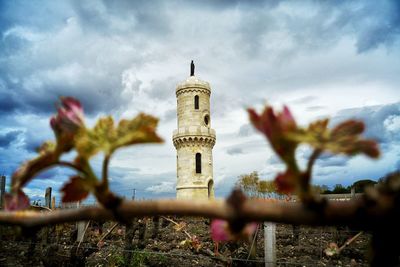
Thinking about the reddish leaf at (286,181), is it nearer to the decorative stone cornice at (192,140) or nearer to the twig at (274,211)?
the twig at (274,211)

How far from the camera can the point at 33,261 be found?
610cm

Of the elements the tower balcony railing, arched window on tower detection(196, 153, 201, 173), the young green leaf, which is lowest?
the young green leaf

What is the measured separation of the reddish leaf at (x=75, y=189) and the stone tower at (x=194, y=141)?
936 inches

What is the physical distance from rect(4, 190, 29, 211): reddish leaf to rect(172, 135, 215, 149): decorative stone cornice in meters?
24.2

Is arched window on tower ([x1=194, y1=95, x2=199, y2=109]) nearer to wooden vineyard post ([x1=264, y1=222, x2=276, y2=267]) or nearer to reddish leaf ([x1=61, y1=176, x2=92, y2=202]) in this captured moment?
wooden vineyard post ([x1=264, y1=222, x2=276, y2=267])

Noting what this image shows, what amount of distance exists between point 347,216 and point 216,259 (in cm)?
640

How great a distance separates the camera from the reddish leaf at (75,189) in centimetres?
53

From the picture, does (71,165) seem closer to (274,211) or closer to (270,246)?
(274,211)

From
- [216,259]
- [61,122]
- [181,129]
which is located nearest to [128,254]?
[216,259]

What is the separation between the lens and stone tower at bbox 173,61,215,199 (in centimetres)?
2464

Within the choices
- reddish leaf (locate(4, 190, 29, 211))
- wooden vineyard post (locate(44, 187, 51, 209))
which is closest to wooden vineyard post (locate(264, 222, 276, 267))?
reddish leaf (locate(4, 190, 29, 211))

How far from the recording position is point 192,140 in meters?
24.9

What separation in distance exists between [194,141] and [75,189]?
24.4 metres

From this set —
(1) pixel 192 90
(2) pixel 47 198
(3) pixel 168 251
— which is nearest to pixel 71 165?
(3) pixel 168 251
